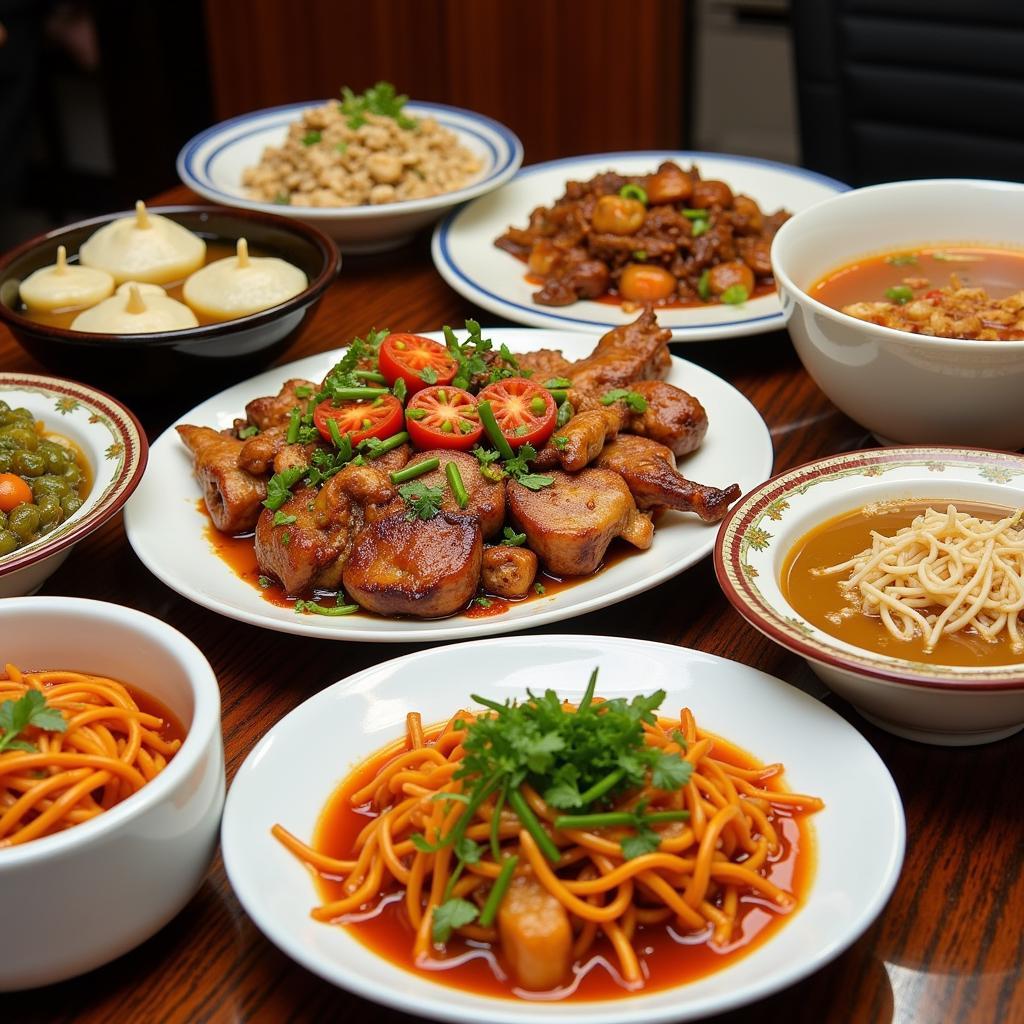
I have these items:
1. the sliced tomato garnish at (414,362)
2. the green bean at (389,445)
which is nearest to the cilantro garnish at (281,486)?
the green bean at (389,445)

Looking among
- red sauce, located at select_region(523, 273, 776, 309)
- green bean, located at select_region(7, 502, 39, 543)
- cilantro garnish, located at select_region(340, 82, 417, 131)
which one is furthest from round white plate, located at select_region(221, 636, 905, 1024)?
cilantro garnish, located at select_region(340, 82, 417, 131)

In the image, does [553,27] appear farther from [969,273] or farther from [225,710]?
[225,710]

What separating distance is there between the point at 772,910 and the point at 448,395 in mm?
1192

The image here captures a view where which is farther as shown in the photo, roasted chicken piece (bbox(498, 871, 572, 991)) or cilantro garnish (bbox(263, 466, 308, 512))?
cilantro garnish (bbox(263, 466, 308, 512))

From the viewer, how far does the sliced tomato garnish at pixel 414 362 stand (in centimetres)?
230

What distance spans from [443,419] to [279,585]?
0.43 metres

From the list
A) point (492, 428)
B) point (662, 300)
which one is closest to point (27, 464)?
point (492, 428)

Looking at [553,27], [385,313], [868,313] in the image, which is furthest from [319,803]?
[553,27]

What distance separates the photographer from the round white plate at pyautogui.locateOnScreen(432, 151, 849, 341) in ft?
9.32

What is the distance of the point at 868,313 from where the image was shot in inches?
96.0

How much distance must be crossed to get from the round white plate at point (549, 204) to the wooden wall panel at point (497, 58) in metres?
2.32

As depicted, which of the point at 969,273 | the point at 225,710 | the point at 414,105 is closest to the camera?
the point at 225,710

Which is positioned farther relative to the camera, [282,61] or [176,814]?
[282,61]

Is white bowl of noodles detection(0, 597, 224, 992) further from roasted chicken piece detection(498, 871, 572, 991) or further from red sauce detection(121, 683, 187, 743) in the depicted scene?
roasted chicken piece detection(498, 871, 572, 991)
